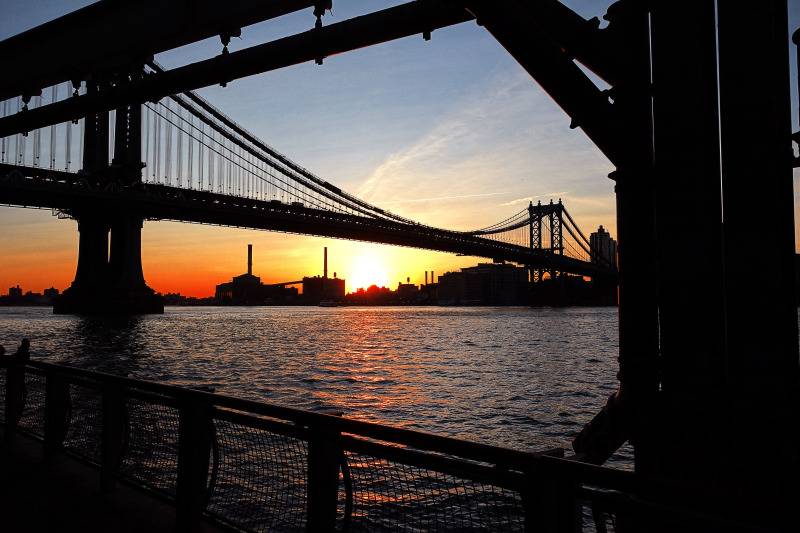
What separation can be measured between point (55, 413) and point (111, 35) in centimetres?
390

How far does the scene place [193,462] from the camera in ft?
14.5

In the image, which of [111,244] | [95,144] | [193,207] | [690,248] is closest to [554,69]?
[690,248]

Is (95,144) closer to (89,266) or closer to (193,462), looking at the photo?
(89,266)

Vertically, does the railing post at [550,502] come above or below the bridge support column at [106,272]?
below

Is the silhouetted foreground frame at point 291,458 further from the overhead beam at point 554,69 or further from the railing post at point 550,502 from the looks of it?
the overhead beam at point 554,69

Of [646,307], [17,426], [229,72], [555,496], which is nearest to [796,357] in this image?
[646,307]

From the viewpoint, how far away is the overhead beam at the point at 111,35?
5.68 meters

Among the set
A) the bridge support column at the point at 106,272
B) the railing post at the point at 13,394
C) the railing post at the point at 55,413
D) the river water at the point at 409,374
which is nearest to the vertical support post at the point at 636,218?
the railing post at the point at 55,413

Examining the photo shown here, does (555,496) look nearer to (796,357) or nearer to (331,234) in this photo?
(796,357)

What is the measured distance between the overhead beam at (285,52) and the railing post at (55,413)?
2737 millimetres

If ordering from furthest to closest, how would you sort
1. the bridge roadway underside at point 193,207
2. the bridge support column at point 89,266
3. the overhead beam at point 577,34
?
the bridge support column at point 89,266, the bridge roadway underside at point 193,207, the overhead beam at point 577,34

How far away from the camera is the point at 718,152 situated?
2.87 m

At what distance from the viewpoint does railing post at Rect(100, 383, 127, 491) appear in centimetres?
520

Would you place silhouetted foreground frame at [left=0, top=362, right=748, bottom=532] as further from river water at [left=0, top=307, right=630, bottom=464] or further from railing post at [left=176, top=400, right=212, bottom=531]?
river water at [left=0, top=307, right=630, bottom=464]
